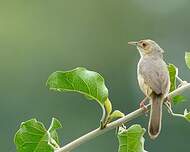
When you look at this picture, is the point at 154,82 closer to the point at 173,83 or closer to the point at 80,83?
the point at 173,83

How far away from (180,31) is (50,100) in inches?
244

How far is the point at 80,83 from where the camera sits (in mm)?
3338

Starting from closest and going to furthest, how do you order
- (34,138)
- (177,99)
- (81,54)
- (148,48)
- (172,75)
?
(34,138) → (177,99) → (172,75) → (148,48) → (81,54)

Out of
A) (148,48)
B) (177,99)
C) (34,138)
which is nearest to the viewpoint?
(34,138)

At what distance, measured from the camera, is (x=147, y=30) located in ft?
79.1

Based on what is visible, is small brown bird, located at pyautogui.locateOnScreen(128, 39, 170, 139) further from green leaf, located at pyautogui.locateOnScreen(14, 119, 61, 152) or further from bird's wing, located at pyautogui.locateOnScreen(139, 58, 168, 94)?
green leaf, located at pyautogui.locateOnScreen(14, 119, 61, 152)

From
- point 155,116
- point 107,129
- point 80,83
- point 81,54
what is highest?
point 80,83

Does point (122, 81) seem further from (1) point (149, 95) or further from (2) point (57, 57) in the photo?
(1) point (149, 95)

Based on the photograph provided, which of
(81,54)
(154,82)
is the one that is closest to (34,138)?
(154,82)

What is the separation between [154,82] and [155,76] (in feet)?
0.21

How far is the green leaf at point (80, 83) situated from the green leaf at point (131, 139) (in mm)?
180

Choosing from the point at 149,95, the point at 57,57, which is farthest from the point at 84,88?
the point at 57,57

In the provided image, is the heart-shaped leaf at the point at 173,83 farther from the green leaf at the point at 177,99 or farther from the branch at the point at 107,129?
the branch at the point at 107,129

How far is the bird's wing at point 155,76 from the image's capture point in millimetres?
4029
